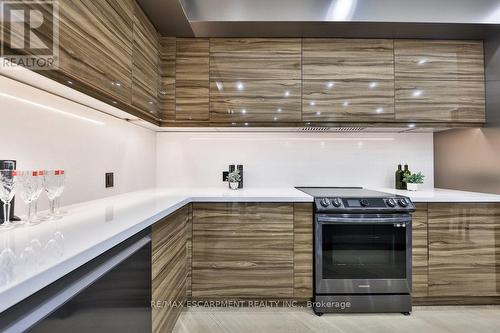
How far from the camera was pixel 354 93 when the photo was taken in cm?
216

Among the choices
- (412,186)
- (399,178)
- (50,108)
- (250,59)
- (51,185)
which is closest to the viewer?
(51,185)

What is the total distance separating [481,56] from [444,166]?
96 centimetres

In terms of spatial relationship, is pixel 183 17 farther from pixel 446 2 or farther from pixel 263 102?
pixel 446 2

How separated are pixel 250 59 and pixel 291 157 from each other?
97cm

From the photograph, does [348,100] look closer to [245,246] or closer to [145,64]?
[245,246]

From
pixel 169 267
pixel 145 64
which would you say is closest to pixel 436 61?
pixel 145 64

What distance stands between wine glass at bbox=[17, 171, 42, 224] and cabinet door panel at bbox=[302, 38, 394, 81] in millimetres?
1886

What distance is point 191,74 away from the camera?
2166 millimetres

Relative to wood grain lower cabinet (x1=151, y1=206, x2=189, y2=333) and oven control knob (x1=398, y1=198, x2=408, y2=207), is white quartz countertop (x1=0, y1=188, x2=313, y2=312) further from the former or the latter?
oven control knob (x1=398, y1=198, x2=408, y2=207)

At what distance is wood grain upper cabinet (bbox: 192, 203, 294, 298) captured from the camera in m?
1.92

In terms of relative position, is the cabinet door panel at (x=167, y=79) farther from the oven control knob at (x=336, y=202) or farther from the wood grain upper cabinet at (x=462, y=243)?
the wood grain upper cabinet at (x=462, y=243)

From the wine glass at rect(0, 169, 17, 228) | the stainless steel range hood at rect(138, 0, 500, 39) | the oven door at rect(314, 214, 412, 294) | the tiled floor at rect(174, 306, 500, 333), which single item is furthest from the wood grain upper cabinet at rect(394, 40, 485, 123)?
the wine glass at rect(0, 169, 17, 228)

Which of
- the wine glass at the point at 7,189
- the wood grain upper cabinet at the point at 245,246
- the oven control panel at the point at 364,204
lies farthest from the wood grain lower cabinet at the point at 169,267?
the oven control panel at the point at 364,204

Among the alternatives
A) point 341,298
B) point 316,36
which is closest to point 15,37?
point 316,36
